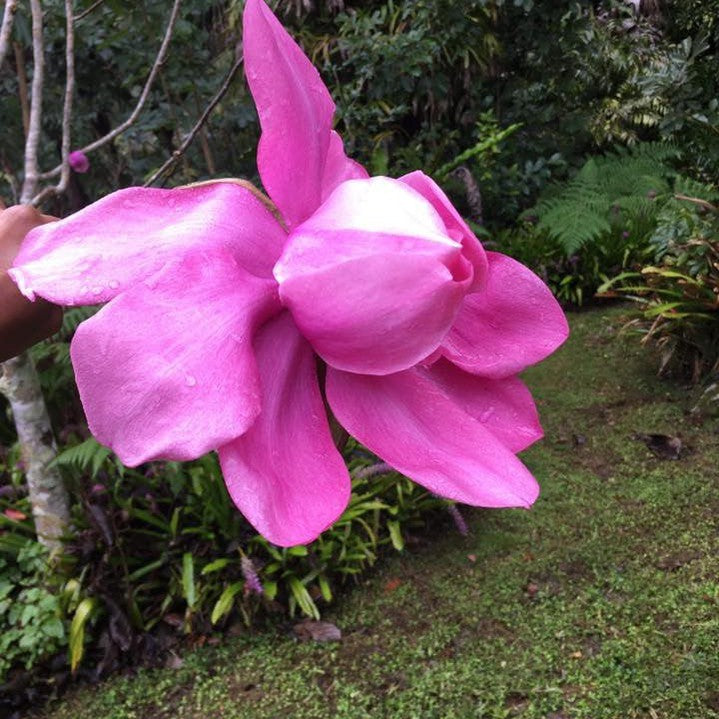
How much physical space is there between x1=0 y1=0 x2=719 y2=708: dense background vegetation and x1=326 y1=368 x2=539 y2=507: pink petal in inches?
69.0

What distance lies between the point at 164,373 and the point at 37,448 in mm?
2395

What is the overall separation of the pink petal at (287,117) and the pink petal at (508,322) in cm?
10

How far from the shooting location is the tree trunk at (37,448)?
2201 mm

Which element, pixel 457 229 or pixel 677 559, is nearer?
pixel 457 229

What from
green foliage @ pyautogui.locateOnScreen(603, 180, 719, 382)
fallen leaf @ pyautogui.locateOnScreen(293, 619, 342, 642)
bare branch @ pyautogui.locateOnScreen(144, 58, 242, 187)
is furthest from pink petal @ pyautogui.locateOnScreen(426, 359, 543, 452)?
green foliage @ pyautogui.locateOnScreen(603, 180, 719, 382)

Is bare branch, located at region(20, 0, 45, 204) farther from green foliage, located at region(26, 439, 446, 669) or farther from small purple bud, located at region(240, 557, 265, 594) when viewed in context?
small purple bud, located at region(240, 557, 265, 594)

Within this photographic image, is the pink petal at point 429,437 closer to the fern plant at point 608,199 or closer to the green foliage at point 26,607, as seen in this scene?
the green foliage at point 26,607

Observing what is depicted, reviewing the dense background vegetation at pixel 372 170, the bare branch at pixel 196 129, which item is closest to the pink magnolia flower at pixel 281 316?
the bare branch at pixel 196 129

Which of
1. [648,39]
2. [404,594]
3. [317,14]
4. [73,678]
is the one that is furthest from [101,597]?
[648,39]

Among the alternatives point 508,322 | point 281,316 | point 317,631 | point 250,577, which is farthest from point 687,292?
point 281,316

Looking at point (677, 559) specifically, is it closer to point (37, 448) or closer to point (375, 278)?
point (37, 448)

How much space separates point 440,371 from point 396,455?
0.24 feet

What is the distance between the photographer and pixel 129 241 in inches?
11.6

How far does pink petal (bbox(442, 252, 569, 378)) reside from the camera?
1.24ft
